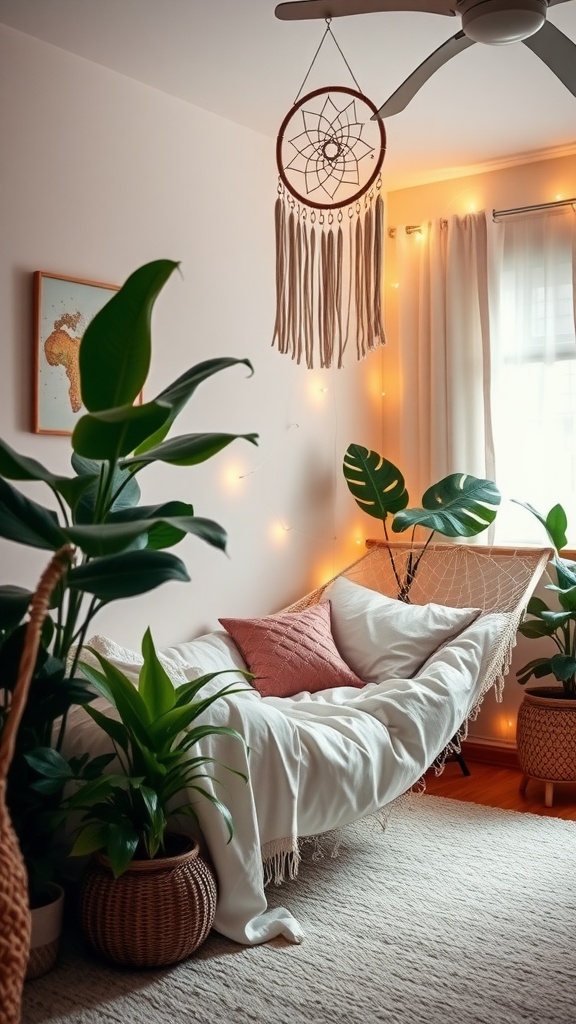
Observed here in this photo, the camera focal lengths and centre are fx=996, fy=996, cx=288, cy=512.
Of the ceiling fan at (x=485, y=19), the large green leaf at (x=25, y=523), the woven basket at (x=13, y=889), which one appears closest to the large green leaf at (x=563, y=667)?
the ceiling fan at (x=485, y=19)

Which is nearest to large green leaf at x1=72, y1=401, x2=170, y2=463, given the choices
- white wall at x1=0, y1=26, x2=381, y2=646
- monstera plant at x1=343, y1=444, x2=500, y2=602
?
white wall at x1=0, y1=26, x2=381, y2=646

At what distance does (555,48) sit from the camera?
2439 mm

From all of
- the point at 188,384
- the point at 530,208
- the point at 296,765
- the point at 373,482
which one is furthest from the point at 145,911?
the point at 530,208

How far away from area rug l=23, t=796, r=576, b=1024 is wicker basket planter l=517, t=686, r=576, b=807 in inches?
20.7

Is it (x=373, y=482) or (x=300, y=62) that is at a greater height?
(x=300, y=62)

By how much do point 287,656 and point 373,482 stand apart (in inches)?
40.9

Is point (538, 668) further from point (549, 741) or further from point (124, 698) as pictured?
point (124, 698)

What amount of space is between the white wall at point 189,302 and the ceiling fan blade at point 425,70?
1.18 meters

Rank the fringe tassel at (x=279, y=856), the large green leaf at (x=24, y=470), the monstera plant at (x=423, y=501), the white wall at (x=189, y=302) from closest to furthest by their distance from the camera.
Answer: the large green leaf at (x=24, y=470) → the fringe tassel at (x=279, y=856) → the white wall at (x=189, y=302) → the monstera plant at (x=423, y=501)

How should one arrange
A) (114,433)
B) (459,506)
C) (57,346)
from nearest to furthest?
(114,433)
(57,346)
(459,506)

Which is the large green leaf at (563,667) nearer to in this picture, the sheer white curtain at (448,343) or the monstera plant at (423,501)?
the monstera plant at (423,501)

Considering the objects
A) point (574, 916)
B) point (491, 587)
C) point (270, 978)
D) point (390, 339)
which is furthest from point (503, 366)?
point (270, 978)

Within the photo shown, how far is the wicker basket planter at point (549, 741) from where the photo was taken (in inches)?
149

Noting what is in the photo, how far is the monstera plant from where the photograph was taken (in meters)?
4.07
